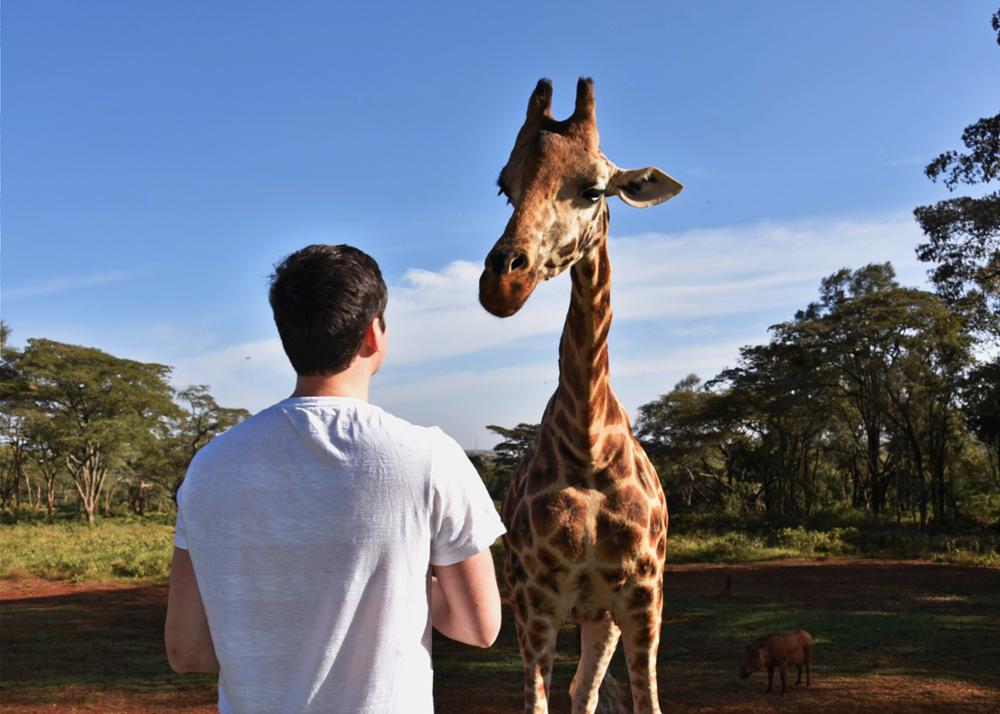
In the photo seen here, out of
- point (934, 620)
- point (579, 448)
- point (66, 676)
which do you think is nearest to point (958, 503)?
point (934, 620)

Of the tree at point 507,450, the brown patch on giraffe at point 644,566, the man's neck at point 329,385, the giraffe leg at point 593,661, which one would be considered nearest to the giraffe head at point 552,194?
the man's neck at point 329,385

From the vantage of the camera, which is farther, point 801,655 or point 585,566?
point 801,655

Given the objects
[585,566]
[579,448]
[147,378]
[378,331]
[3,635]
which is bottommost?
[3,635]

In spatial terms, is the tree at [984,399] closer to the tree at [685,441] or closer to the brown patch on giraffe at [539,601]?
the tree at [685,441]

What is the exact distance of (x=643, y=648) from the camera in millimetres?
3070

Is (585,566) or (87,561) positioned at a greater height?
(585,566)

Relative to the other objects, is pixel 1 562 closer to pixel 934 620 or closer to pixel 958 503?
pixel 934 620

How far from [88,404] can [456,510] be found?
3279cm

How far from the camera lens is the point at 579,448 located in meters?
3.16

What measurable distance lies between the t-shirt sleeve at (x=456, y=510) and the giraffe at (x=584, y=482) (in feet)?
4.17

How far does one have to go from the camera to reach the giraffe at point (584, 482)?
9.51 feet

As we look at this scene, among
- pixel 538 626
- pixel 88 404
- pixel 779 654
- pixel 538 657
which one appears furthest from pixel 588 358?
pixel 88 404

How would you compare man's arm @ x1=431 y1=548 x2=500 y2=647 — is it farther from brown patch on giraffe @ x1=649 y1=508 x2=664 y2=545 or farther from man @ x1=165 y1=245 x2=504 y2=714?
brown patch on giraffe @ x1=649 y1=508 x2=664 y2=545

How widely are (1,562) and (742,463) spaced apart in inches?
1024
